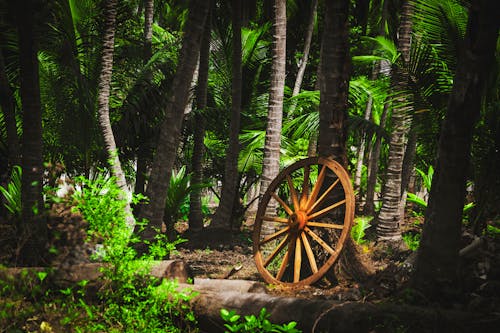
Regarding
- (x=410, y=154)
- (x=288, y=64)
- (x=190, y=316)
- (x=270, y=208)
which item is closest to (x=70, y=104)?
(x=270, y=208)

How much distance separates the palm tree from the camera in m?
9.34

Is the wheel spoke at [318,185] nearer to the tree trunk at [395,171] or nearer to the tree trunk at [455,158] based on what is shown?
the tree trunk at [455,158]

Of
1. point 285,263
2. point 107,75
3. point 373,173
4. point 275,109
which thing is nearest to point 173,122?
point 285,263

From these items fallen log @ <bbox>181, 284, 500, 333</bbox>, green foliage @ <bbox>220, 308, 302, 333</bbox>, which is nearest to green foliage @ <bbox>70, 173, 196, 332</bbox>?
fallen log @ <bbox>181, 284, 500, 333</bbox>

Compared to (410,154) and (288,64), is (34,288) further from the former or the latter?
(288,64)

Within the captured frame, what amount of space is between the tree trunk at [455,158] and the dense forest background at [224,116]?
0.01 metres

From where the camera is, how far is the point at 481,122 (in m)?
7.96

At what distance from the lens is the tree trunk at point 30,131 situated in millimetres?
5875

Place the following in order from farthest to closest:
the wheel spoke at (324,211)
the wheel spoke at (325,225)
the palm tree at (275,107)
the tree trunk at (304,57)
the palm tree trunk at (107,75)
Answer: the tree trunk at (304,57)
the palm tree at (275,107)
the palm tree trunk at (107,75)
the wheel spoke at (324,211)
the wheel spoke at (325,225)

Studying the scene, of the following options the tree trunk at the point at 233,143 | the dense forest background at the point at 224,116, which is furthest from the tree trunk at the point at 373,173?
the tree trunk at the point at 233,143

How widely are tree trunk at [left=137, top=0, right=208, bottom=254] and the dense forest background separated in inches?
0.6

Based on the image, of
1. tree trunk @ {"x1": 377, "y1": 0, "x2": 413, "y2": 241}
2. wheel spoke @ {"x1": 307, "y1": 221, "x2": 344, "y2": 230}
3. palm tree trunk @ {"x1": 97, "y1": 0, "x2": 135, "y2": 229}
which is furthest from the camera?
tree trunk @ {"x1": 377, "y1": 0, "x2": 413, "y2": 241}

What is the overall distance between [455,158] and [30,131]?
4.54 metres

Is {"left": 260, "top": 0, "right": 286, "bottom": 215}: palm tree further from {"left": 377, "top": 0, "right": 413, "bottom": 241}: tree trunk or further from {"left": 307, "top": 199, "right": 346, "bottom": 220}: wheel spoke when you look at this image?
{"left": 307, "top": 199, "right": 346, "bottom": 220}: wheel spoke
